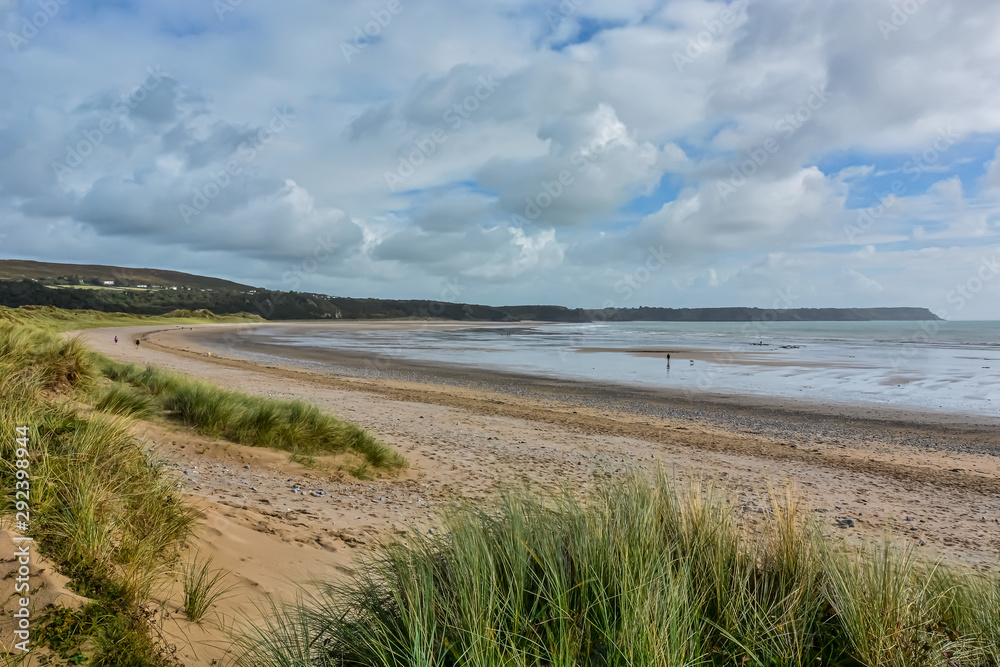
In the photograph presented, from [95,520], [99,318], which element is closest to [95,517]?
[95,520]

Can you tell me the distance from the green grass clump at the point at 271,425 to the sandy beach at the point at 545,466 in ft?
1.50

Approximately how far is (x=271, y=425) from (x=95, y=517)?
18.3 feet

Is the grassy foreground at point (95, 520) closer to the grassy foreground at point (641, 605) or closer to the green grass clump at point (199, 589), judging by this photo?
the green grass clump at point (199, 589)

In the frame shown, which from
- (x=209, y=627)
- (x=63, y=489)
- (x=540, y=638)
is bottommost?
(x=209, y=627)

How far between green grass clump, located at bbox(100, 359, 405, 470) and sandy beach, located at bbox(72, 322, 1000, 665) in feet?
1.50

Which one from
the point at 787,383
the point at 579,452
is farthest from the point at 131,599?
the point at 787,383

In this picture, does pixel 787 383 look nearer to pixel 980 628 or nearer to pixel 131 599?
pixel 980 628

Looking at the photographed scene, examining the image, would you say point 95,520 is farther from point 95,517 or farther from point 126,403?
point 126,403

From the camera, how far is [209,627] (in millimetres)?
3273

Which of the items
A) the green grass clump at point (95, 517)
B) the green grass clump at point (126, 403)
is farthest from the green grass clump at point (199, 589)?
the green grass clump at point (126, 403)

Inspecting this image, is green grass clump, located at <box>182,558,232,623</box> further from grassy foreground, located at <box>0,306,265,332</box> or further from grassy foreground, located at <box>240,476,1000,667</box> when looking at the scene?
grassy foreground, located at <box>0,306,265,332</box>

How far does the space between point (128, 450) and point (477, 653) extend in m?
3.64

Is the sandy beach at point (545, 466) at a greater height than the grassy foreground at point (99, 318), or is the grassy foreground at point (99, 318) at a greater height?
the grassy foreground at point (99, 318)

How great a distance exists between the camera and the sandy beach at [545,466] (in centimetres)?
483
